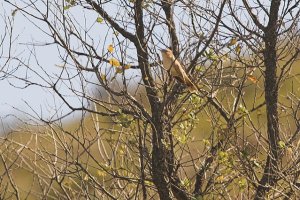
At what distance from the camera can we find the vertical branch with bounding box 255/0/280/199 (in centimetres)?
562

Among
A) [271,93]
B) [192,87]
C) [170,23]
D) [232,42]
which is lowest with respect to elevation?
[192,87]

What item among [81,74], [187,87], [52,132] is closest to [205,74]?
[187,87]

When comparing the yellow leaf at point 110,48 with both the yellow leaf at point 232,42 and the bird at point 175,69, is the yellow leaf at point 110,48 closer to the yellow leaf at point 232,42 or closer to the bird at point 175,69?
the bird at point 175,69

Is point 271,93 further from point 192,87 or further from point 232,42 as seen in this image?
point 192,87

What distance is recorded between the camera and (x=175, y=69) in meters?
4.99

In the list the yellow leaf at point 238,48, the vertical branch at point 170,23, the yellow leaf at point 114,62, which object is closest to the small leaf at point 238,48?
the yellow leaf at point 238,48

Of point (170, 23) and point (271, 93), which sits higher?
point (170, 23)

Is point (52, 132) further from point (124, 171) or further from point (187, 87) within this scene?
point (187, 87)

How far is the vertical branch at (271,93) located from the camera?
5617 millimetres

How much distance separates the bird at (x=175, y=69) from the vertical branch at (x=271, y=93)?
34.8 inches

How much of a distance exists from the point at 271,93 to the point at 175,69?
1.23 meters

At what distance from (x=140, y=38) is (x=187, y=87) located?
0.66 m

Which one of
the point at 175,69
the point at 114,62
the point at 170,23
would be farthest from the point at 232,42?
the point at 114,62

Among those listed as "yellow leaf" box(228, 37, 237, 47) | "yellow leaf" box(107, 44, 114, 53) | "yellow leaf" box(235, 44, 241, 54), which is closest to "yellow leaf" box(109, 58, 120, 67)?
"yellow leaf" box(107, 44, 114, 53)
